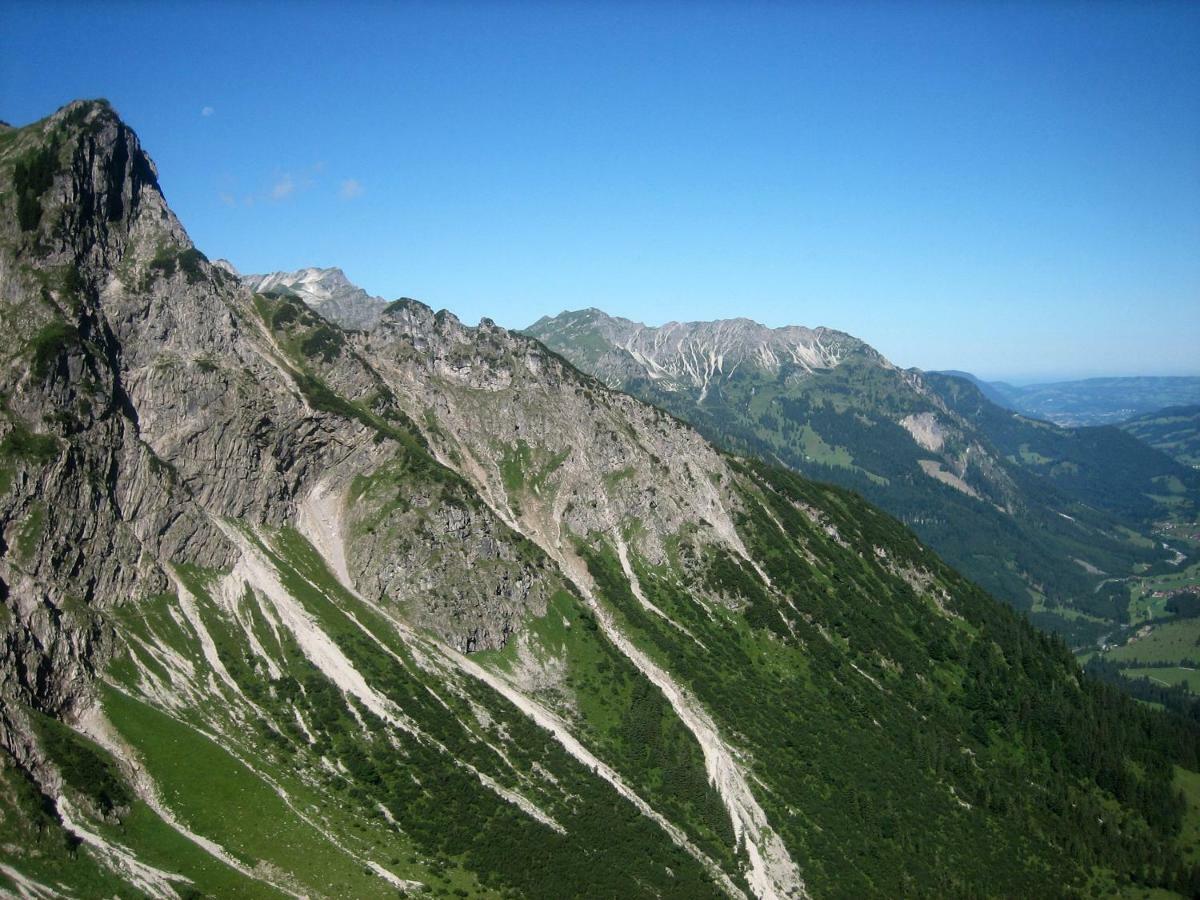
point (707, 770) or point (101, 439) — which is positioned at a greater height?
point (101, 439)

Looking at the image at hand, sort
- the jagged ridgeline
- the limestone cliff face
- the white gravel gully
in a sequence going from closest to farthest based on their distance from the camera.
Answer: the jagged ridgeline, the limestone cliff face, the white gravel gully

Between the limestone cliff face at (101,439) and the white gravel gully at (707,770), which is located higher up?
the limestone cliff face at (101,439)

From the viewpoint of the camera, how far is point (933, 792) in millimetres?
189250

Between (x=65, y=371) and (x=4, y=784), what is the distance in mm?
86277

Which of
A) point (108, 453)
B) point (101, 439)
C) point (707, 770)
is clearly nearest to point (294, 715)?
point (108, 453)

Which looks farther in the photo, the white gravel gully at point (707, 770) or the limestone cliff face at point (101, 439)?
the white gravel gully at point (707, 770)

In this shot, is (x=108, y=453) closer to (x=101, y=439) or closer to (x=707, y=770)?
(x=101, y=439)

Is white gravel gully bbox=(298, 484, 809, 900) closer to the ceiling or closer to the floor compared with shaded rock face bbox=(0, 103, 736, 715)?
closer to the floor

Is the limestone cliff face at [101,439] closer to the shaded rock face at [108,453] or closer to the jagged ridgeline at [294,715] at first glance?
the shaded rock face at [108,453]

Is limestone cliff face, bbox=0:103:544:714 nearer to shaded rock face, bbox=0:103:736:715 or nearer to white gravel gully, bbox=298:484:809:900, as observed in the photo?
shaded rock face, bbox=0:103:736:715

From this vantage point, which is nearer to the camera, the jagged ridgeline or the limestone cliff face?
the jagged ridgeline

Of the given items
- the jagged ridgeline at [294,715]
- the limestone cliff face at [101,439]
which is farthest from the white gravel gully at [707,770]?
the limestone cliff face at [101,439]

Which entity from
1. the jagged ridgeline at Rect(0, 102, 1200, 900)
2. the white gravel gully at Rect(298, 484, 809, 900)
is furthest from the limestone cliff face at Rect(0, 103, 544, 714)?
the white gravel gully at Rect(298, 484, 809, 900)

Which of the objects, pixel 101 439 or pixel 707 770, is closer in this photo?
pixel 101 439
